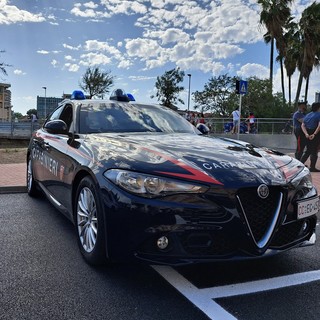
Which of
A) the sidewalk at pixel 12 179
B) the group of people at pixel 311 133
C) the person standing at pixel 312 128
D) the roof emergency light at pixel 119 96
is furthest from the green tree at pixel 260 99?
the roof emergency light at pixel 119 96

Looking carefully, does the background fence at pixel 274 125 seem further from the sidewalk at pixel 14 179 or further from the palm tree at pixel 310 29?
the sidewalk at pixel 14 179

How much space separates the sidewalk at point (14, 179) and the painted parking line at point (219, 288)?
450 cm

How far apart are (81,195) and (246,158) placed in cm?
150

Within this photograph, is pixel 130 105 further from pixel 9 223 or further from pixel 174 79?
pixel 174 79

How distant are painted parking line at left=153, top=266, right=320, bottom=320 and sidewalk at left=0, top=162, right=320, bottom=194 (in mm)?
4501

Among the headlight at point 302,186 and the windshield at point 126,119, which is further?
the windshield at point 126,119

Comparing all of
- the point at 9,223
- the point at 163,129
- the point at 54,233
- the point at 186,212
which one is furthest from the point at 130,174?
the point at 9,223

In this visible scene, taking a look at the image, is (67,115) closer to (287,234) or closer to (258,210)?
(258,210)

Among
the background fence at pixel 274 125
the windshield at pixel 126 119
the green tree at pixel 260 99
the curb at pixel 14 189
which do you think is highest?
the green tree at pixel 260 99

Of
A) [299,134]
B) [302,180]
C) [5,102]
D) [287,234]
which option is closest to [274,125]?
[299,134]

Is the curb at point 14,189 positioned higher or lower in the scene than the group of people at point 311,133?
lower

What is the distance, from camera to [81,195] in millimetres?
3572

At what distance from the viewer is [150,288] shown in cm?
304

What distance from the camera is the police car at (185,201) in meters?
2.78
